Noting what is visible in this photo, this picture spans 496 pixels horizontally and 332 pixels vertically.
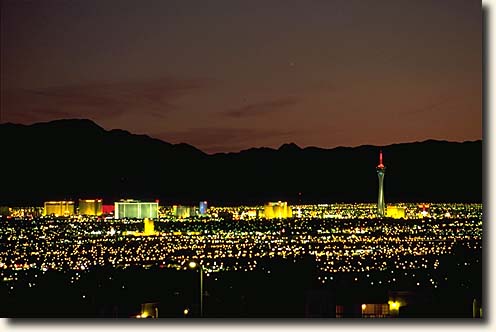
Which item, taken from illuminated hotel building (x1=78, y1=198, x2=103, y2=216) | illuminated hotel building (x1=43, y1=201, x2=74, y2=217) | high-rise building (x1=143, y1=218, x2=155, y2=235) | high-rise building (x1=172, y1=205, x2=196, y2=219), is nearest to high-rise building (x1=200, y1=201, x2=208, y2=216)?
high-rise building (x1=172, y1=205, x2=196, y2=219)

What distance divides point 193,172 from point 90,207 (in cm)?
849

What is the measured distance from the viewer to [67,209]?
31.8 metres

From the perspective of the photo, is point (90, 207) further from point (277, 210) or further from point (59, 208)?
point (277, 210)

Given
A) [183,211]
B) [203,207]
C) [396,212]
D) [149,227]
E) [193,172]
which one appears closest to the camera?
[193,172]

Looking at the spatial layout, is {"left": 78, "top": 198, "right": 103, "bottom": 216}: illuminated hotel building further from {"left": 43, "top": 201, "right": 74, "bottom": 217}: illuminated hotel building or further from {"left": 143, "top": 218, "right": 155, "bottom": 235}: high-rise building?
{"left": 143, "top": 218, "right": 155, "bottom": 235}: high-rise building

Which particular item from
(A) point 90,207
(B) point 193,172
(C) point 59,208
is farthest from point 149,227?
(B) point 193,172

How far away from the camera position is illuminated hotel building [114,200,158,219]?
113 feet

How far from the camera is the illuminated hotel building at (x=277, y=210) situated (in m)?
32.8

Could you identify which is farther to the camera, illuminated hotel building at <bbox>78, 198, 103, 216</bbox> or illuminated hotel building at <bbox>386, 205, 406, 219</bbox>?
illuminated hotel building at <bbox>386, 205, 406, 219</bbox>

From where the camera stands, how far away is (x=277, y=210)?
1375 inches

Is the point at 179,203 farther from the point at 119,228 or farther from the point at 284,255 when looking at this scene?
the point at 284,255

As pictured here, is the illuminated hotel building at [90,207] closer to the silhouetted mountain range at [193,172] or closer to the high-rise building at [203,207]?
the silhouetted mountain range at [193,172]

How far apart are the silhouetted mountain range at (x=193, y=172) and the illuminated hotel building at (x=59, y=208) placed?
960 mm

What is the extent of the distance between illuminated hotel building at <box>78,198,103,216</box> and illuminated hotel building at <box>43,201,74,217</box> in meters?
0.42
